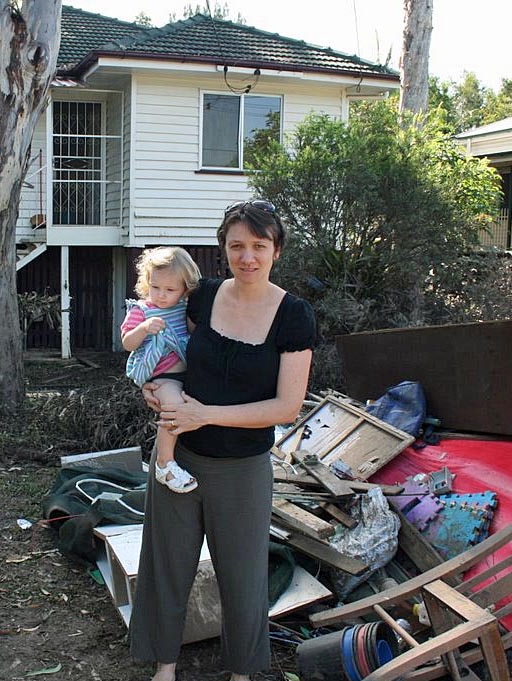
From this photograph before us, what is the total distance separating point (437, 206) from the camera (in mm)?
9039

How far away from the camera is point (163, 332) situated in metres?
3.26

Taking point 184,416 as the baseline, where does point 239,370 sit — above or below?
above

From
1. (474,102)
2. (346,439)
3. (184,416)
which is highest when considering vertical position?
(474,102)

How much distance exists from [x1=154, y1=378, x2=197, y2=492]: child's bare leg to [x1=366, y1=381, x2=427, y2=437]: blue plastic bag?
2389 millimetres

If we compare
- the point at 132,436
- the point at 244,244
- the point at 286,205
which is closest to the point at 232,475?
the point at 244,244

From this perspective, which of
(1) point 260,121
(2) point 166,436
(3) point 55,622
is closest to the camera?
(2) point 166,436

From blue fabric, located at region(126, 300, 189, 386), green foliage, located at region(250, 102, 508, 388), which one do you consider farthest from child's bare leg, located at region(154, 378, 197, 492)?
green foliage, located at region(250, 102, 508, 388)

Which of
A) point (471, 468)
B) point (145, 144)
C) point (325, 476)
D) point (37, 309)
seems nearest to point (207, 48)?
point (145, 144)

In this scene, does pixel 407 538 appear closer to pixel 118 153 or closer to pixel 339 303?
pixel 339 303

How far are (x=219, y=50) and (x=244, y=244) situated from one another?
1333cm

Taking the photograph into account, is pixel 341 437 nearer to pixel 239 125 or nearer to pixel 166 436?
pixel 166 436

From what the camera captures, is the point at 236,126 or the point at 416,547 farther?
the point at 236,126

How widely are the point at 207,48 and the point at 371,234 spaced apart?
7.72 m

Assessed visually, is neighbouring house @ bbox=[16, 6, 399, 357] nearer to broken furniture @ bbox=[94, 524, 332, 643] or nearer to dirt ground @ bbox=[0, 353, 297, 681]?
dirt ground @ bbox=[0, 353, 297, 681]
